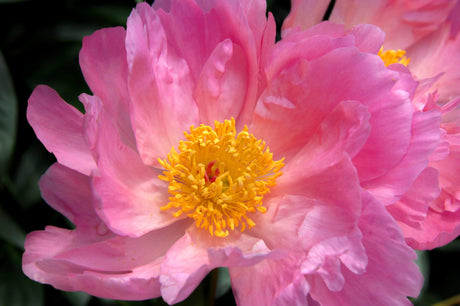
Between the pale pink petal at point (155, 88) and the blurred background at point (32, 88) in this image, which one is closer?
the pale pink petal at point (155, 88)

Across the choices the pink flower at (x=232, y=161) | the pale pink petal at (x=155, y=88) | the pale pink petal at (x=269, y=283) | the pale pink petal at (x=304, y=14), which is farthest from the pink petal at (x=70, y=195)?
the pale pink petal at (x=304, y=14)

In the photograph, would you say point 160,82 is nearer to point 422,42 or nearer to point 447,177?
point 447,177

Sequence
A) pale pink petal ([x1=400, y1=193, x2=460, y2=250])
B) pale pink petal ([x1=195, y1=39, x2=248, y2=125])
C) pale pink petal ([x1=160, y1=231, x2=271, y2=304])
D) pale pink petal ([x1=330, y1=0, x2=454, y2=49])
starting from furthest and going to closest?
pale pink petal ([x1=330, y1=0, x2=454, y2=49]) < pale pink petal ([x1=195, y1=39, x2=248, y2=125]) < pale pink petal ([x1=400, y1=193, x2=460, y2=250]) < pale pink petal ([x1=160, y1=231, x2=271, y2=304])

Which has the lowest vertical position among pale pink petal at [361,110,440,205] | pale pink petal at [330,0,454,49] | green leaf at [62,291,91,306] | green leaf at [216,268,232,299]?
green leaf at [62,291,91,306]

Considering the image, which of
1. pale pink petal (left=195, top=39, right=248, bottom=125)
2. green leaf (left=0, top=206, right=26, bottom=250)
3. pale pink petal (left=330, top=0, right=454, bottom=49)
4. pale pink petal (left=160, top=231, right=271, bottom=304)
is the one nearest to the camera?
pale pink petal (left=160, top=231, right=271, bottom=304)

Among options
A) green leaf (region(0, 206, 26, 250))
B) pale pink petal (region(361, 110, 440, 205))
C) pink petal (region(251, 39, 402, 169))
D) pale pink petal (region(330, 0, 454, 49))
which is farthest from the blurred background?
pale pink petal (region(361, 110, 440, 205))

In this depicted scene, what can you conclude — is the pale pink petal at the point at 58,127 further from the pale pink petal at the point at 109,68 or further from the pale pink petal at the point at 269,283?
the pale pink petal at the point at 269,283

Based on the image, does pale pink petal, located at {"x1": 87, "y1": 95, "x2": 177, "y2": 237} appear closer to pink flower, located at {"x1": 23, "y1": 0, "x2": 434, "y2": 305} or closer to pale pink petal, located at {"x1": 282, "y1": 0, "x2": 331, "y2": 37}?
pink flower, located at {"x1": 23, "y1": 0, "x2": 434, "y2": 305}
